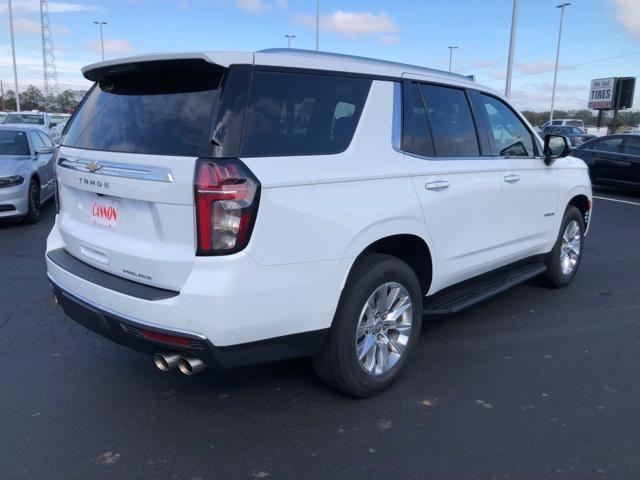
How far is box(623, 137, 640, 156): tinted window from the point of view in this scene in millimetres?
13845

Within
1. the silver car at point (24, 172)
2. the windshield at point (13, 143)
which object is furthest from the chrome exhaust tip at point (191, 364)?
the windshield at point (13, 143)

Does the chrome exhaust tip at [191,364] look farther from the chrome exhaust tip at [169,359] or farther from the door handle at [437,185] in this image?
the door handle at [437,185]

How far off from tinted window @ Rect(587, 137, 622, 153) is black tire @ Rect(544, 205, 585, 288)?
32.0 ft

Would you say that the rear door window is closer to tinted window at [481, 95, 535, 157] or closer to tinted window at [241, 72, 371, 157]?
tinted window at [481, 95, 535, 157]

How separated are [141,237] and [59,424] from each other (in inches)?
46.4

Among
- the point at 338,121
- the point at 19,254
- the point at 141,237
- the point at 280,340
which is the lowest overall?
the point at 19,254

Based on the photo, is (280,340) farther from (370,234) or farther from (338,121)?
(338,121)

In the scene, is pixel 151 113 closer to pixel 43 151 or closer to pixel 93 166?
pixel 93 166

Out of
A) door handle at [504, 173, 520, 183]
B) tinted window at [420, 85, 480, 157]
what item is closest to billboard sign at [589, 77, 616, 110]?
door handle at [504, 173, 520, 183]

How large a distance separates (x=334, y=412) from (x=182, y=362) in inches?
38.5

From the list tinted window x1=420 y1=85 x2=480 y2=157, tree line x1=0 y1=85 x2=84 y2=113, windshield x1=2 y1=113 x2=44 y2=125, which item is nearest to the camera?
tinted window x1=420 y1=85 x2=480 y2=157

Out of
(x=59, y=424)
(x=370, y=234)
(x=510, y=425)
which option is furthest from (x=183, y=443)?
(x=510, y=425)

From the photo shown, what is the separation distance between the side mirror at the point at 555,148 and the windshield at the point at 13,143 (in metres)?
8.45

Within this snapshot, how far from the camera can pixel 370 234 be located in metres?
3.21
